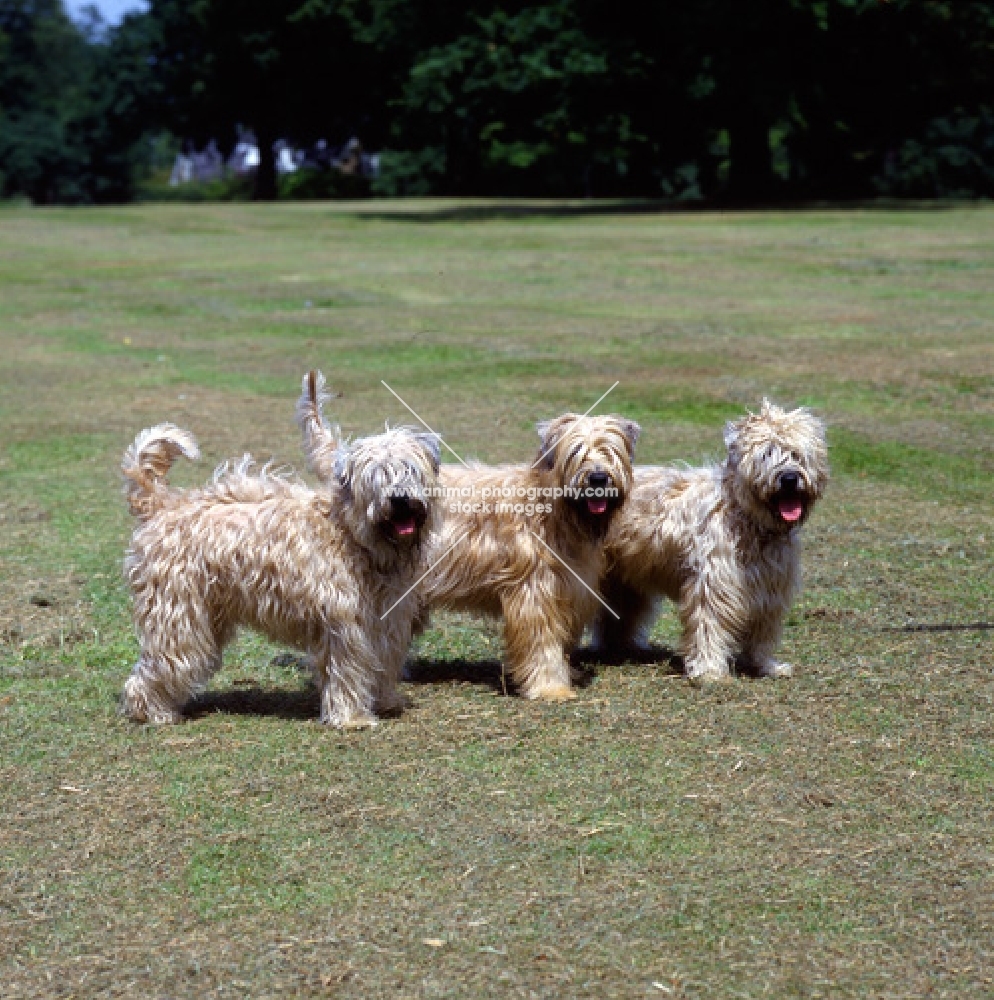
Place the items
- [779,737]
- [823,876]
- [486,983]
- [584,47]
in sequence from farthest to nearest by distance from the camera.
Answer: [584,47] → [779,737] → [823,876] → [486,983]

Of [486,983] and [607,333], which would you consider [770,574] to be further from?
[607,333]

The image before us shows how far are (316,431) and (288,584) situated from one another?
117cm

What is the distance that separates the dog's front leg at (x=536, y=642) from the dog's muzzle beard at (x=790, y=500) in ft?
3.57

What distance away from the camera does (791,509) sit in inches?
288

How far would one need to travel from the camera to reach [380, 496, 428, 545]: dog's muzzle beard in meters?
6.55

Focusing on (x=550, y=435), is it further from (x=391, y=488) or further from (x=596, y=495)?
(x=391, y=488)

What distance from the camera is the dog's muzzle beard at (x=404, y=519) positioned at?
6555mm

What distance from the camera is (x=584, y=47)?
38.9 m

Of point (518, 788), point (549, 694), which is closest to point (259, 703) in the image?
point (549, 694)

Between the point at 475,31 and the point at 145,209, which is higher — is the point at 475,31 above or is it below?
above

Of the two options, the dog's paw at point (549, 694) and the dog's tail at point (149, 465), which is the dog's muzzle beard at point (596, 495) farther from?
the dog's tail at point (149, 465)

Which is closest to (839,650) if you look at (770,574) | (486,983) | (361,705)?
(770,574)

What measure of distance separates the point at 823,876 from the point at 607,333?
15.5 meters

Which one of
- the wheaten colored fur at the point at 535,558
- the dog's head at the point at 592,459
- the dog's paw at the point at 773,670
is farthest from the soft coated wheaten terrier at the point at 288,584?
the dog's paw at the point at 773,670
